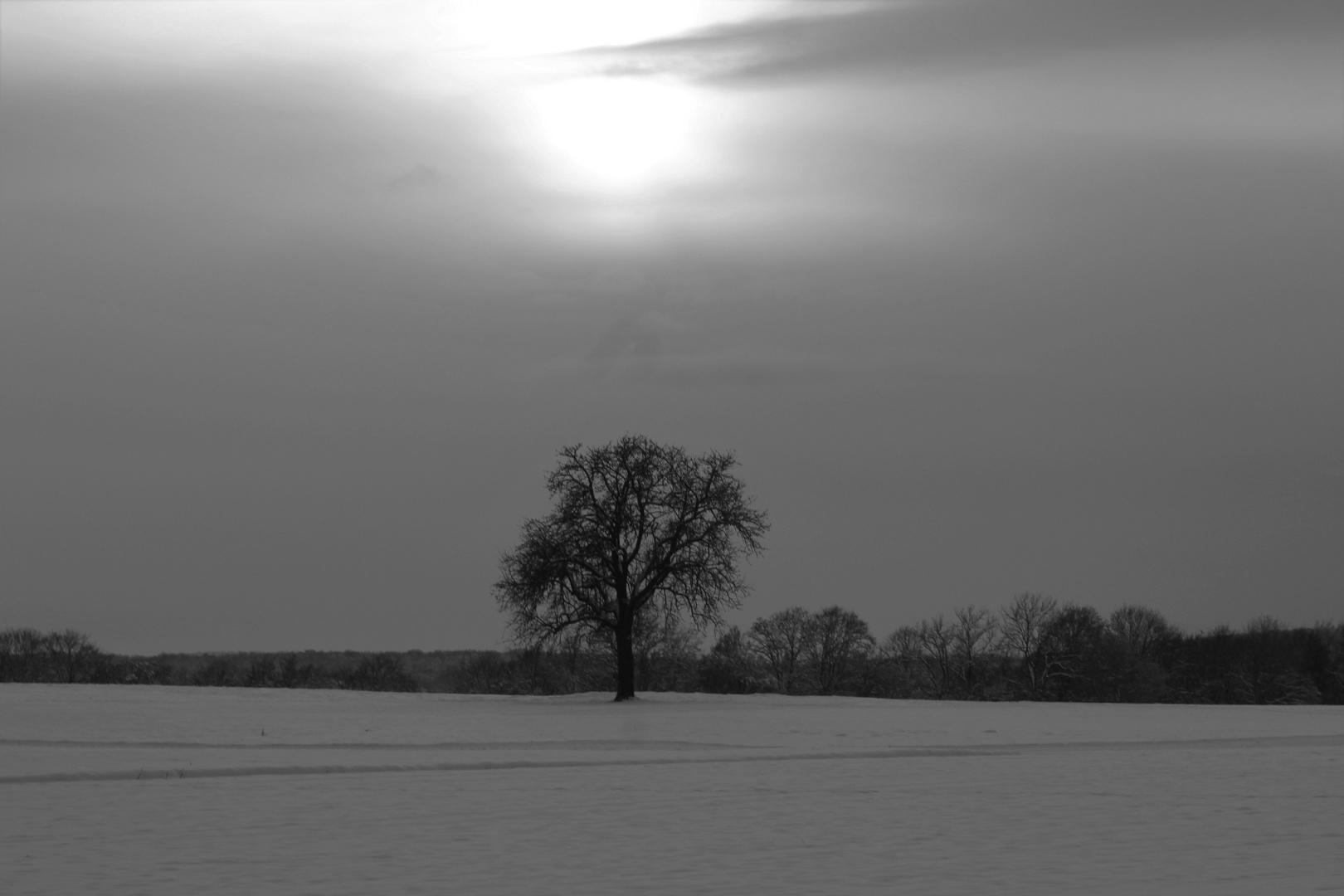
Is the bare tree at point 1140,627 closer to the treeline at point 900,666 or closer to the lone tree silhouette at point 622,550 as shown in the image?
the treeline at point 900,666

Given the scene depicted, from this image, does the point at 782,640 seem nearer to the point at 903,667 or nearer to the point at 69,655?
the point at 903,667

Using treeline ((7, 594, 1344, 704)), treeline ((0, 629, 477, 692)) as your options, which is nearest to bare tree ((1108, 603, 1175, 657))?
treeline ((7, 594, 1344, 704))

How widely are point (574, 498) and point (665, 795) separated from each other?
90.5ft

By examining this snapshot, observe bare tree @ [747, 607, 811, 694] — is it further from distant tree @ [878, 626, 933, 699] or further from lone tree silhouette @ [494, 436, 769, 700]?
lone tree silhouette @ [494, 436, 769, 700]

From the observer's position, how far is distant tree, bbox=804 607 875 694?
90250 millimetres

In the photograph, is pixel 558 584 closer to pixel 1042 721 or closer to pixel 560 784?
pixel 1042 721

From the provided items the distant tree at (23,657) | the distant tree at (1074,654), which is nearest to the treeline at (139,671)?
the distant tree at (23,657)

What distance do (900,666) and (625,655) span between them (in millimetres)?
48436

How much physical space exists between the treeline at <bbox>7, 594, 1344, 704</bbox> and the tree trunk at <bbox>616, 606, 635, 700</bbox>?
65.5 ft

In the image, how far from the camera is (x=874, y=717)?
36312 mm

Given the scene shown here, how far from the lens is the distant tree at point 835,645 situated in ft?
296

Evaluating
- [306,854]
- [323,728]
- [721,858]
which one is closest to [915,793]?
[721,858]

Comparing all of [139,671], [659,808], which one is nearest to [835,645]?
[139,671]

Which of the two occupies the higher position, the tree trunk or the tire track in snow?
the tree trunk
